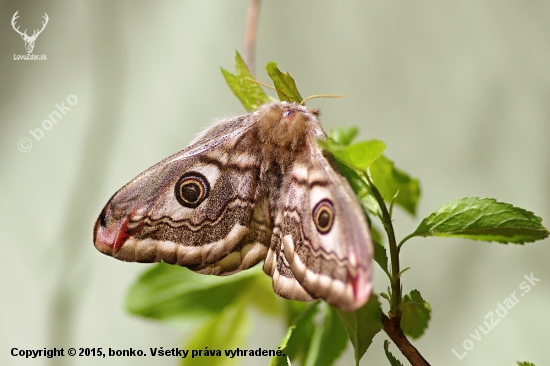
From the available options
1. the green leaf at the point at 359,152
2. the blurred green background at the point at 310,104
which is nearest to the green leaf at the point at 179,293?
the green leaf at the point at 359,152

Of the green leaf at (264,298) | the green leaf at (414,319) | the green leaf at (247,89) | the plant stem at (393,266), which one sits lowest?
the green leaf at (264,298)

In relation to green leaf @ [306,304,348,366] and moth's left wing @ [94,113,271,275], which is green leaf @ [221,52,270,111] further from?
green leaf @ [306,304,348,366]

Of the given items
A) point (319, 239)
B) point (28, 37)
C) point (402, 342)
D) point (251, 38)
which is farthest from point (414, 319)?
point (28, 37)

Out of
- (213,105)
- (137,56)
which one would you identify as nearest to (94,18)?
(137,56)

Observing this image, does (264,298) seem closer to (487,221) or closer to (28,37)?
(487,221)

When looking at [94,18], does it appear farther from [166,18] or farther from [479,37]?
[479,37]

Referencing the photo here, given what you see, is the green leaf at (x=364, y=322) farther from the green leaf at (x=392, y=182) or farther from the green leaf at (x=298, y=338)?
the green leaf at (x=392, y=182)
